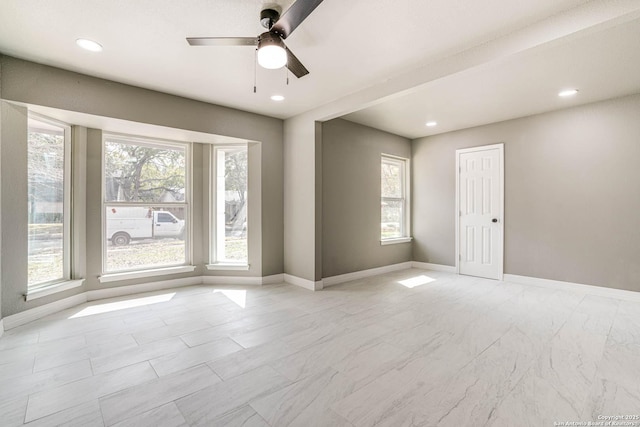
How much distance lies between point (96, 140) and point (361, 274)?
427cm

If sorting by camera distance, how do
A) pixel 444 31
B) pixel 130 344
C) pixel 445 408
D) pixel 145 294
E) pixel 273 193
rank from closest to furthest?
1. pixel 445 408
2. pixel 444 31
3. pixel 130 344
4. pixel 145 294
5. pixel 273 193

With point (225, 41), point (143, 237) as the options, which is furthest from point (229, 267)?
point (225, 41)

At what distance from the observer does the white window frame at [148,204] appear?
12.6 feet

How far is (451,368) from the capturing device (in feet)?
7.20

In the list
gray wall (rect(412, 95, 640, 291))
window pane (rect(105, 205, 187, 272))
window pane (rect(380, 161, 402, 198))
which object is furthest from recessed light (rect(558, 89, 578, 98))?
window pane (rect(105, 205, 187, 272))

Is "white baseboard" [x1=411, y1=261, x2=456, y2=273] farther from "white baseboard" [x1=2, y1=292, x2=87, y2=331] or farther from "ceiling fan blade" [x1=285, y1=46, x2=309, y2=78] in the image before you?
"white baseboard" [x1=2, y1=292, x2=87, y2=331]

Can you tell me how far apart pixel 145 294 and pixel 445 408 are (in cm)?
384

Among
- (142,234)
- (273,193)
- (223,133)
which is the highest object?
(223,133)

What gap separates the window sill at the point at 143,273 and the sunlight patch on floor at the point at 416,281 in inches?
130

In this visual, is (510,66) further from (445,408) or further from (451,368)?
(445,408)

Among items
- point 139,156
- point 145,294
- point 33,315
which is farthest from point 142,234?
point 33,315

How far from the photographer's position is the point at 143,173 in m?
4.16

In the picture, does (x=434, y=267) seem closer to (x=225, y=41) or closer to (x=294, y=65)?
(x=294, y=65)

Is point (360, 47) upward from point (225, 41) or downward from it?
upward
